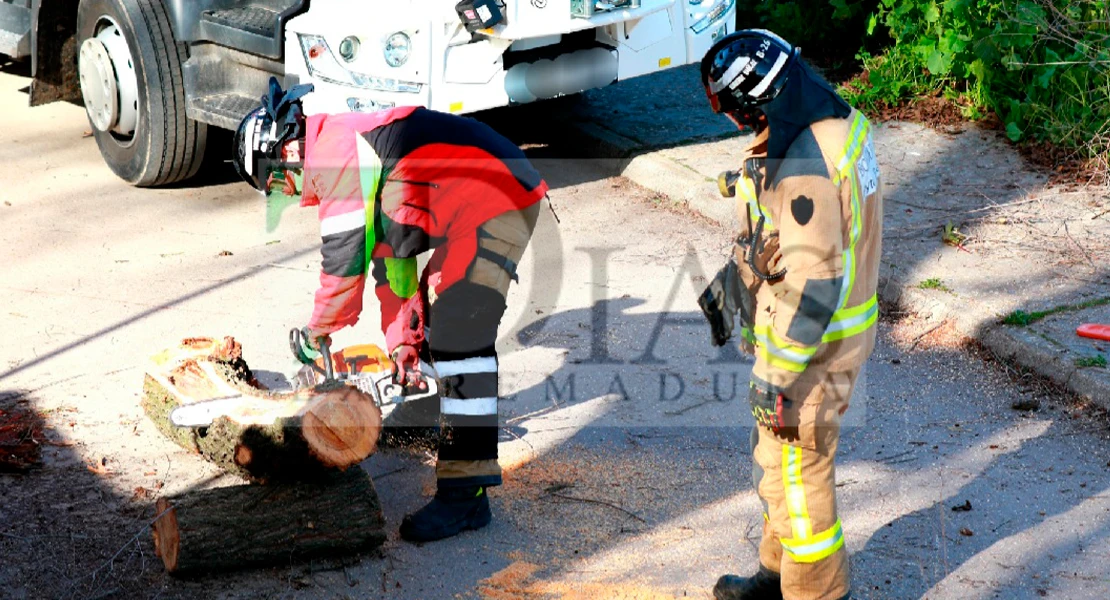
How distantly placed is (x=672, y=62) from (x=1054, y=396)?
3199 mm

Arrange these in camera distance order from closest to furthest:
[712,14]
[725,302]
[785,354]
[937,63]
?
[785,354]
[725,302]
[712,14]
[937,63]

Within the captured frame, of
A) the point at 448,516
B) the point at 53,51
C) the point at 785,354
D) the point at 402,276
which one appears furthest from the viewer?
the point at 53,51

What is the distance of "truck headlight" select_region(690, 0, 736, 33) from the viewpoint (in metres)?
7.39

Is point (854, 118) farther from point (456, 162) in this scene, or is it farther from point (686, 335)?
Answer: point (686, 335)

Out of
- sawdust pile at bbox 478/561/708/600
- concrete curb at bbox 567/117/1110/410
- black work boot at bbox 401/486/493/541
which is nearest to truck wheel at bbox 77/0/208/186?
concrete curb at bbox 567/117/1110/410

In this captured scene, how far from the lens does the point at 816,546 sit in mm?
3619

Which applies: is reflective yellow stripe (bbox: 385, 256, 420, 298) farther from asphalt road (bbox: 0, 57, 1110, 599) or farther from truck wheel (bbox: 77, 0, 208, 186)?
truck wheel (bbox: 77, 0, 208, 186)

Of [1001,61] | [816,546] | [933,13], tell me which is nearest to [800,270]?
[816,546]

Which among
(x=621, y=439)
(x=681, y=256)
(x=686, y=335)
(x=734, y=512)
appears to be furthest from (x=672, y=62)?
(x=734, y=512)

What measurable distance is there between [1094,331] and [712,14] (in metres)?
3.14

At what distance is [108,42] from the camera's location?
735cm

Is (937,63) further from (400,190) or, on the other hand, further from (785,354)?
(785,354)

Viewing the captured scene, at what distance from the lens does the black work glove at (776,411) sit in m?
3.50

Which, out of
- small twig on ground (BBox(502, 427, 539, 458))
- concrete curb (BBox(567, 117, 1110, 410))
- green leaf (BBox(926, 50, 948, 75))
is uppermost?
green leaf (BBox(926, 50, 948, 75))
